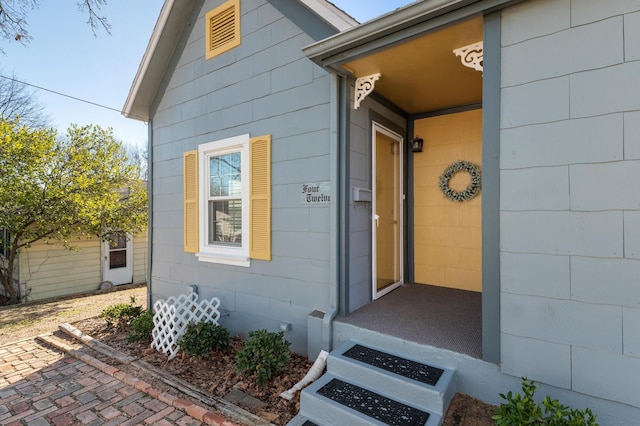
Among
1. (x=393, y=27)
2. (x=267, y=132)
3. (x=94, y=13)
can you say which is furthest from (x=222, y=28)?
(x=393, y=27)

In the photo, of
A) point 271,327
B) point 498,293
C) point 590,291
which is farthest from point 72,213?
point 590,291

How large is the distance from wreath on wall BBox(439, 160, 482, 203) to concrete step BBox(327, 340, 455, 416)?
246cm

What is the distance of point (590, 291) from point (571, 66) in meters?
1.41

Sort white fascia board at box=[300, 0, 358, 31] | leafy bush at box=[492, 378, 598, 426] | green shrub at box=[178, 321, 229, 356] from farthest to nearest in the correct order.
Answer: green shrub at box=[178, 321, 229, 356]
white fascia board at box=[300, 0, 358, 31]
leafy bush at box=[492, 378, 598, 426]

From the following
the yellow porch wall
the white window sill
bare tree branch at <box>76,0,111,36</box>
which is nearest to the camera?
bare tree branch at <box>76,0,111,36</box>

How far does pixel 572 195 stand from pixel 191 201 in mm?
4439

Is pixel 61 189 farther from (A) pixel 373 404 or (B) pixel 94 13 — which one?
(A) pixel 373 404

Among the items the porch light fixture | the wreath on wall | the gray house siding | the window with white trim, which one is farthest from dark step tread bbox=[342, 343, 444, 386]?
the porch light fixture

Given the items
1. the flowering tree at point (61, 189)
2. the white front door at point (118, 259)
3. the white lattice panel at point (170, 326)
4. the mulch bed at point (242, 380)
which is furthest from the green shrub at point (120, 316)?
the white front door at point (118, 259)

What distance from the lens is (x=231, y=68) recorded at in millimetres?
4207

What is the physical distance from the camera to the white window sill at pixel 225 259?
4.00 meters

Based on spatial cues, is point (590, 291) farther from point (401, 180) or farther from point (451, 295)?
point (401, 180)

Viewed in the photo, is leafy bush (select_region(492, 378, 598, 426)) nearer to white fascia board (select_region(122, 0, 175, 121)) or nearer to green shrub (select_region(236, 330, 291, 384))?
green shrub (select_region(236, 330, 291, 384))

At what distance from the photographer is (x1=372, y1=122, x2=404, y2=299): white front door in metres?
3.74
